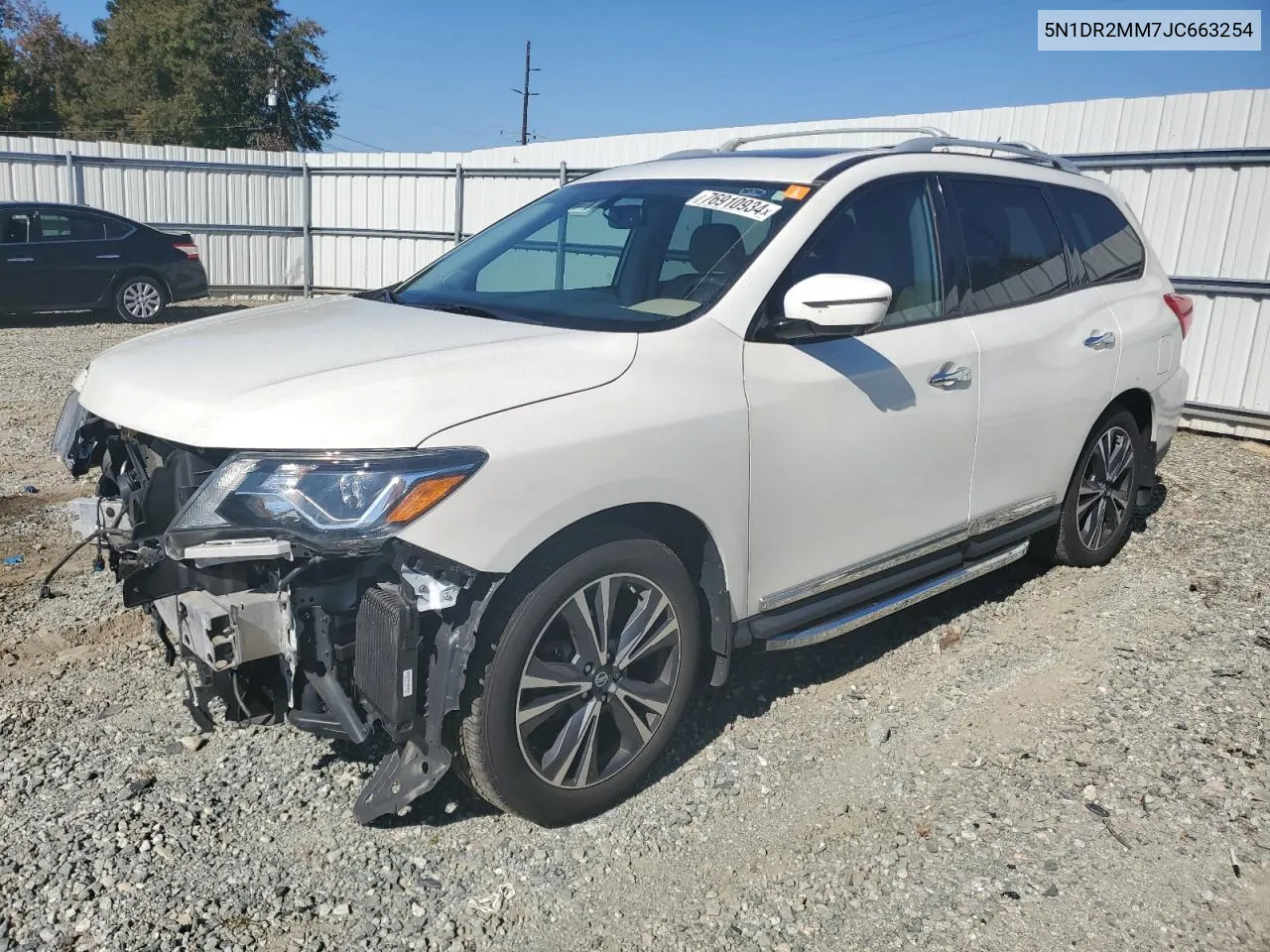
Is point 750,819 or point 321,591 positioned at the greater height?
point 321,591

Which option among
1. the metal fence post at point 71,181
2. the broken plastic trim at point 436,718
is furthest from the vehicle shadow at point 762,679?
the metal fence post at point 71,181

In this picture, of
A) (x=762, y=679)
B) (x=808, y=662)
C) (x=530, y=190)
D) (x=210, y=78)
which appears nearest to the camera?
(x=762, y=679)

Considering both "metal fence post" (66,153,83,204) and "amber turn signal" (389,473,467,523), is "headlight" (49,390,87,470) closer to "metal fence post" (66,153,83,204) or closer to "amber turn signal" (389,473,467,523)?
"amber turn signal" (389,473,467,523)

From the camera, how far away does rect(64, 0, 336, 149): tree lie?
45.3m

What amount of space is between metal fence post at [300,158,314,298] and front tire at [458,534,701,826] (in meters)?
15.9

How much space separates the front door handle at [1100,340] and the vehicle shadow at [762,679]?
1.15 metres

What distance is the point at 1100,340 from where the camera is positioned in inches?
189

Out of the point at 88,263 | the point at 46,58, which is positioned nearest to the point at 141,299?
the point at 88,263

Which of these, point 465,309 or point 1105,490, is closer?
point 465,309

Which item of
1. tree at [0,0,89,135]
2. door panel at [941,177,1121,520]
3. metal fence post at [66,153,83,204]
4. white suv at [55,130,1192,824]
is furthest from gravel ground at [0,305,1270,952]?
tree at [0,0,89,135]

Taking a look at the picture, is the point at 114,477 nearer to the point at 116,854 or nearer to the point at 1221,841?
the point at 116,854

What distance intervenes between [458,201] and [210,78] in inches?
1413

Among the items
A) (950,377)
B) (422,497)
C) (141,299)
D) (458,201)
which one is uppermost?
(458,201)

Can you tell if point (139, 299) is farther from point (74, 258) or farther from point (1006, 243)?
point (1006, 243)
